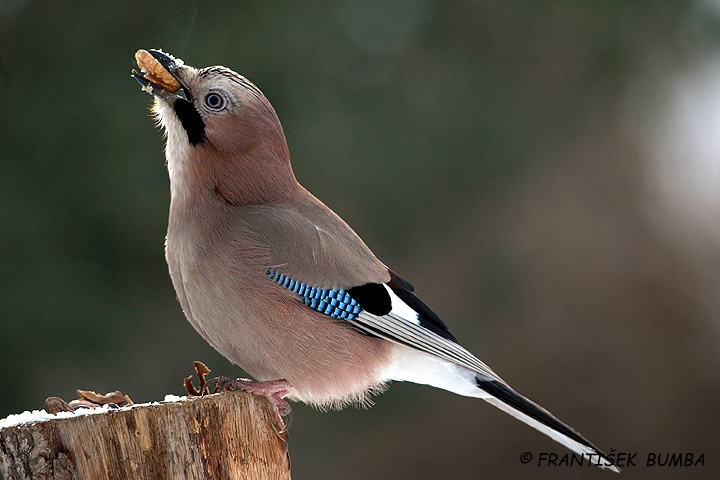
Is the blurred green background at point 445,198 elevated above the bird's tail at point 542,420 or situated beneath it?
elevated above

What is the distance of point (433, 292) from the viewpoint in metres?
6.81

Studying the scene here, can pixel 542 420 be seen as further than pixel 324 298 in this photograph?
Yes

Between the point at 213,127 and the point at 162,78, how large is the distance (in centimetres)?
25

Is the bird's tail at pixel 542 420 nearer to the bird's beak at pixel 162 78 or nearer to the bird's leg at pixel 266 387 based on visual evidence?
the bird's leg at pixel 266 387

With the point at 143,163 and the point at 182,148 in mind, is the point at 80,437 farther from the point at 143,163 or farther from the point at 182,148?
the point at 143,163

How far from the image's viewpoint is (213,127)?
325 cm

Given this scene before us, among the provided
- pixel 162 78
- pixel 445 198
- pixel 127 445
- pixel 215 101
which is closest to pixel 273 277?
pixel 215 101

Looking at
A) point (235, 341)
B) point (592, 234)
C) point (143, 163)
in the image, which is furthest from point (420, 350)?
point (592, 234)

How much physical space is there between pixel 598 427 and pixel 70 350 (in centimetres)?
370

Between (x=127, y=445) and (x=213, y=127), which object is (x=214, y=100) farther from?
(x=127, y=445)

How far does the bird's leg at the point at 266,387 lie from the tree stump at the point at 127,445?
14.1 inches

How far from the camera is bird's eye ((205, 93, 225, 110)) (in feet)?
10.6

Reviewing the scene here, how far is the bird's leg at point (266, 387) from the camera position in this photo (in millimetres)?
2852

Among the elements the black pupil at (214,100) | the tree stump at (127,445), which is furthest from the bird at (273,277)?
the tree stump at (127,445)
